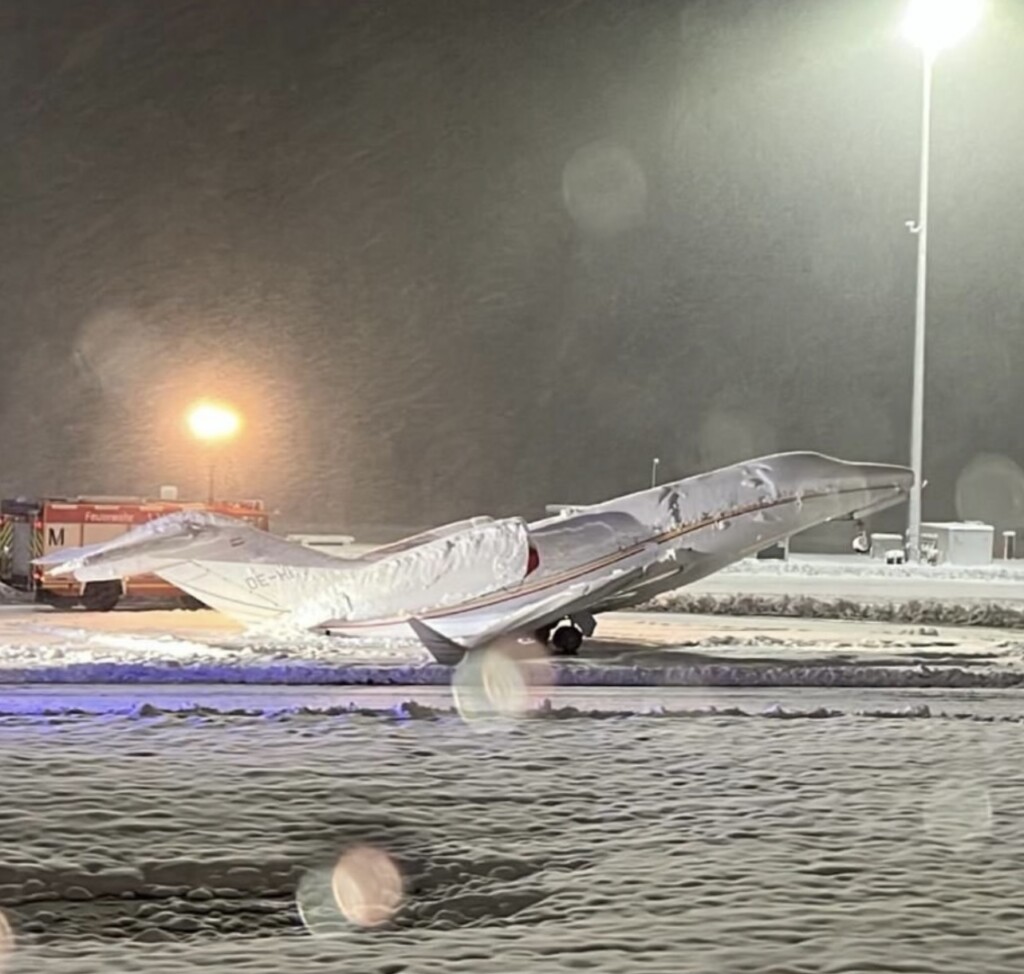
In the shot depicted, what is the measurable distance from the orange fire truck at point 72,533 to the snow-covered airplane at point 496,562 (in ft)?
16.0

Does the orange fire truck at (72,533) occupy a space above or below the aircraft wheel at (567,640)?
above

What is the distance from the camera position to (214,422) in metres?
41.1

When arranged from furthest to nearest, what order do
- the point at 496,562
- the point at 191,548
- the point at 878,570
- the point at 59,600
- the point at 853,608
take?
the point at 878,570
the point at 853,608
the point at 59,600
the point at 191,548
the point at 496,562

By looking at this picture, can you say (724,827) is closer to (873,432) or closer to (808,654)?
(808,654)

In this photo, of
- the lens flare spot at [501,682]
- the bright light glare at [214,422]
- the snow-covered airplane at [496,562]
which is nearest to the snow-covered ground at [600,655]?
the lens flare spot at [501,682]

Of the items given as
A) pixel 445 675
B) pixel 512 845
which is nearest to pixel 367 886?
pixel 512 845

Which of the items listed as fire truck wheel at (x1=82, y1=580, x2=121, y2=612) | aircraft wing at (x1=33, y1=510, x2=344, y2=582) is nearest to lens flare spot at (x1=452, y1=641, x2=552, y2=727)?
aircraft wing at (x1=33, y1=510, x2=344, y2=582)

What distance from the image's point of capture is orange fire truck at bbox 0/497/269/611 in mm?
23734

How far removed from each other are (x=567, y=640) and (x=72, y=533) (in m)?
10.7

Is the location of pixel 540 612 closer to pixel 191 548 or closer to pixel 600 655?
pixel 600 655

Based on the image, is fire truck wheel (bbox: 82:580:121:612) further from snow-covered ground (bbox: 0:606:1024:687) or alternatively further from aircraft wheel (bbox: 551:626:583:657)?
aircraft wheel (bbox: 551:626:583:657)

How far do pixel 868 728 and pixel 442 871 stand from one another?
18.3 feet

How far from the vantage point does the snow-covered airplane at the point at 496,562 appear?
56.5 feet

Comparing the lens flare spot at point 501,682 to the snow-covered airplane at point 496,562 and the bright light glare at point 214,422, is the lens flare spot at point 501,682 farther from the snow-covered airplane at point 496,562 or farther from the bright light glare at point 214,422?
the bright light glare at point 214,422
